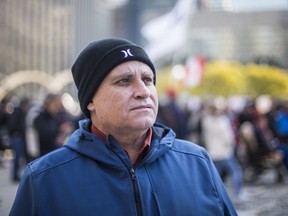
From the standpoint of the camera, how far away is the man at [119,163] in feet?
5.88

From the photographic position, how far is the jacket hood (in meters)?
1.85

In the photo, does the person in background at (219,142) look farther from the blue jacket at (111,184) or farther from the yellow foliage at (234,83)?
the yellow foliage at (234,83)

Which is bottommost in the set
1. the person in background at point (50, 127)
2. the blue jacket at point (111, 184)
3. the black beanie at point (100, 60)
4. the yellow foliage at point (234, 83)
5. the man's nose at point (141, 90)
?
the yellow foliage at point (234, 83)

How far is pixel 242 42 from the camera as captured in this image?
110188 mm

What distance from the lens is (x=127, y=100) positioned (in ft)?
6.26

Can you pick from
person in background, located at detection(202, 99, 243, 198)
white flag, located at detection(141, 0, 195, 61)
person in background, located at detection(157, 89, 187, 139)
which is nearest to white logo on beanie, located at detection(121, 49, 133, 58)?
person in background, located at detection(202, 99, 243, 198)

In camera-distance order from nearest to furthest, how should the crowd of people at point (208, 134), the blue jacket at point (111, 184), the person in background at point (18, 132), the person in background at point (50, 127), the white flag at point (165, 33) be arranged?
the blue jacket at point (111, 184)
the person in background at point (50, 127)
the crowd of people at point (208, 134)
the person in background at point (18, 132)
the white flag at point (165, 33)

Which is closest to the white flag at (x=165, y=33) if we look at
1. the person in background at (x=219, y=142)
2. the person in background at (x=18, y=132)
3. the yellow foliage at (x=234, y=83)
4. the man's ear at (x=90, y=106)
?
the person in background at (x=18, y=132)

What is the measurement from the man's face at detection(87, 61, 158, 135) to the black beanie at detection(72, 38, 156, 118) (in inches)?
1.0

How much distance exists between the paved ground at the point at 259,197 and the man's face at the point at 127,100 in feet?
7.68

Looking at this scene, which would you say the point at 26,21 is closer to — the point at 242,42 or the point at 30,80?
the point at 30,80

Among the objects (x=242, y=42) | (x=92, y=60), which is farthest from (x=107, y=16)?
(x=92, y=60)

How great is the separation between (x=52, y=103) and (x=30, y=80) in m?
62.5

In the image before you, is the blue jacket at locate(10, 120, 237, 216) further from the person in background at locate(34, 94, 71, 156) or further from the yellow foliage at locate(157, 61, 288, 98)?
the yellow foliage at locate(157, 61, 288, 98)
